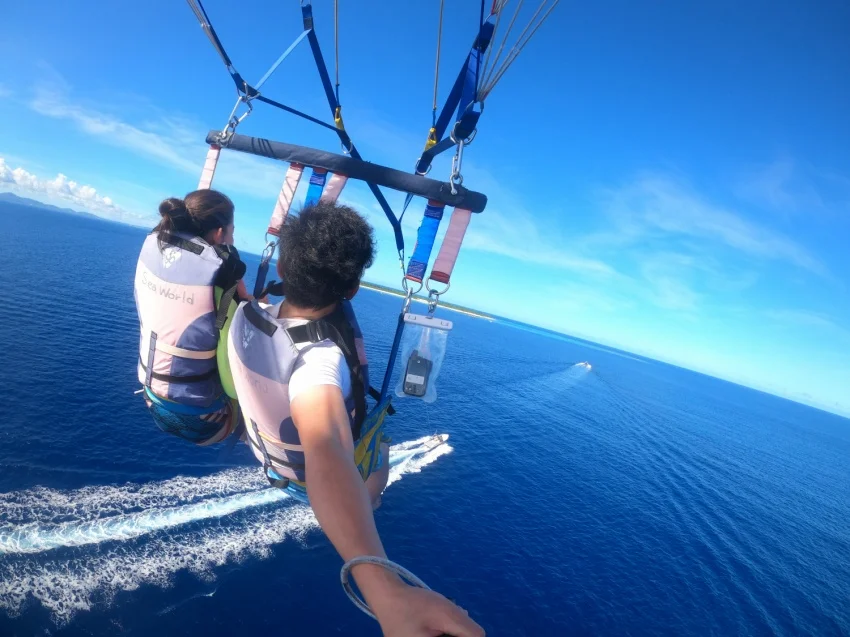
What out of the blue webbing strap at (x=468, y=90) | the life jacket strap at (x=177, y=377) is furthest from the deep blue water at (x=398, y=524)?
the blue webbing strap at (x=468, y=90)

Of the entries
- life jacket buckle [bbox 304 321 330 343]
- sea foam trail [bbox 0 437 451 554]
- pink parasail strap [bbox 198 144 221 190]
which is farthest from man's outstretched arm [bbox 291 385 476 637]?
sea foam trail [bbox 0 437 451 554]

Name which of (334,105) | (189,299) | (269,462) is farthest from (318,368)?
(334,105)

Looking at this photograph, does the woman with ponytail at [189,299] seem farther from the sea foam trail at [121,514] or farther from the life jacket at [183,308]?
the sea foam trail at [121,514]

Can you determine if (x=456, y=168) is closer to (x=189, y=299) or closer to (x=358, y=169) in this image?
(x=358, y=169)

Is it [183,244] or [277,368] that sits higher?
[183,244]

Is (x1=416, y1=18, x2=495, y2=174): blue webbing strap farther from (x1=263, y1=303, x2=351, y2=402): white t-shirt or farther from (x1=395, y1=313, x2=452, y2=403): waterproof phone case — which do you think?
(x1=263, y1=303, x2=351, y2=402): white t-shirt

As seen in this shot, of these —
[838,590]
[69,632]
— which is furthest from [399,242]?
[838,590]
